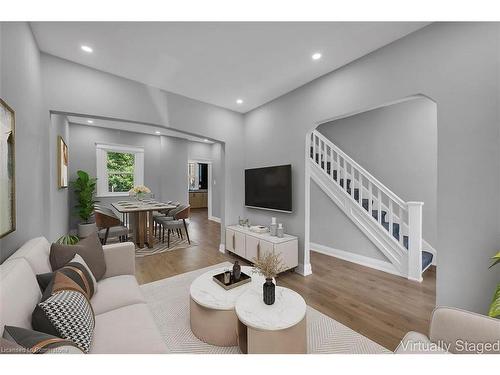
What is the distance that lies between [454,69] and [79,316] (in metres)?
3.18

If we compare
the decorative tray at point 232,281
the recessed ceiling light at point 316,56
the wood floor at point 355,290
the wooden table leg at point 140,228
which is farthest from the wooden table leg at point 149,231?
the recessed ceiling light at point 316,56

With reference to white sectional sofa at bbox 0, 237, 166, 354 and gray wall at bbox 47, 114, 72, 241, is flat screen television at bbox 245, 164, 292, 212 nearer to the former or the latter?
white sectional sofa at bbox 0, 237, 166, 354

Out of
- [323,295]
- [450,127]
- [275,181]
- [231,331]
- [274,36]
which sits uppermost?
[274,36]

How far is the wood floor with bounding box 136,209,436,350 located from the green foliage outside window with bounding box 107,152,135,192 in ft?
11.3

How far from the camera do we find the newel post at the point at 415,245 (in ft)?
9.20

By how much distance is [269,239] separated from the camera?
3.04 meters

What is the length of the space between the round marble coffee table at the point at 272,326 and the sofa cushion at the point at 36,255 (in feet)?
4.63

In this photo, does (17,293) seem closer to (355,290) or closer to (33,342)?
(33,342)

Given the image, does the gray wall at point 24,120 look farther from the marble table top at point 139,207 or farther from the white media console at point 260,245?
the white media console at point 260,245

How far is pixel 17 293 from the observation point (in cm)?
102

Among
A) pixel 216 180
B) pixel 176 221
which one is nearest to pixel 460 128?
pixel 176 221
